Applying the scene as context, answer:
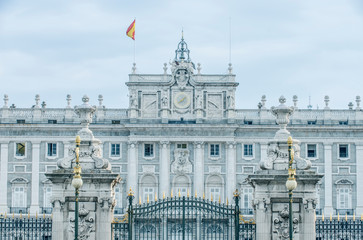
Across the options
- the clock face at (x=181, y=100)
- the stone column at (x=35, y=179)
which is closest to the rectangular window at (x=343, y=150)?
the clock face at (x=181, y=100)

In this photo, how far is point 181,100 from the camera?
70.7 meters

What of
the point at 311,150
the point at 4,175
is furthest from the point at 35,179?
the point at 311,150

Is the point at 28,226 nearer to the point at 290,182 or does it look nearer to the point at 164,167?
the point at 290,182

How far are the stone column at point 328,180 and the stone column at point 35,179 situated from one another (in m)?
27.8

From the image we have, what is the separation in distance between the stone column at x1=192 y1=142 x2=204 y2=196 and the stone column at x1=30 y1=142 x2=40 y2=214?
1529 cm

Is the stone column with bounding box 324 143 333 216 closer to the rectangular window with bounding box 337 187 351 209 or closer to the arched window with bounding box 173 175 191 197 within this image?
the rectangular window with bounding box 337 187 351 209

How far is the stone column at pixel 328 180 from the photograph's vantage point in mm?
69125

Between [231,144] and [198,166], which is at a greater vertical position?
[231,144]

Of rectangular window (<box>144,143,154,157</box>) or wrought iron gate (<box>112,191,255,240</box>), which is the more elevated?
rectangular window (<box>144,143,154,157</box>)

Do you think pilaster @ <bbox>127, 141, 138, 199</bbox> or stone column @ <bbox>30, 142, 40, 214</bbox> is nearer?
stone column @ <bbox>30, 142, 40, 214</bbox>

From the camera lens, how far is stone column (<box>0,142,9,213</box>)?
227 feet

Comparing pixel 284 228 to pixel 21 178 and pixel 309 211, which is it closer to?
pixel 309 211

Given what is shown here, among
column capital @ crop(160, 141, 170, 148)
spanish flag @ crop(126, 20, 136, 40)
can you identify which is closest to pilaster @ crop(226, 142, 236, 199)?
column capital @ crop(160, 141, 170, 148)

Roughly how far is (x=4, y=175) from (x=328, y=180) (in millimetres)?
31462
